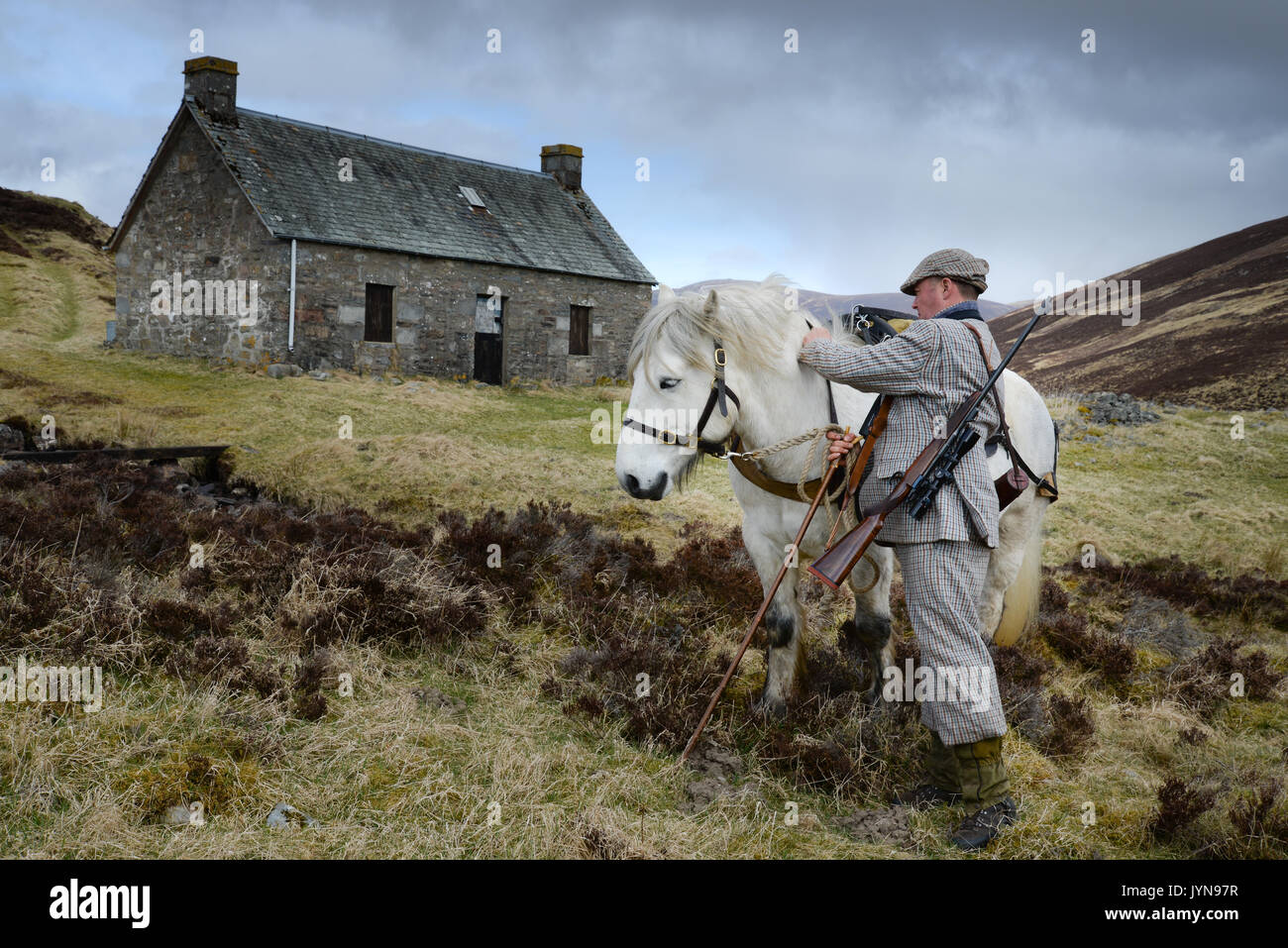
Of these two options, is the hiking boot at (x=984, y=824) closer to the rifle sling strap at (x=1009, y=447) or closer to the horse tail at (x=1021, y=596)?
the rifle sling strap at (x=1009, y=447)

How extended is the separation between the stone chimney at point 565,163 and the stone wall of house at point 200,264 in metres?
10.5

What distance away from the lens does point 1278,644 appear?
6.65 meters

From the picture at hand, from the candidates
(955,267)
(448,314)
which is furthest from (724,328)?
(448,314)

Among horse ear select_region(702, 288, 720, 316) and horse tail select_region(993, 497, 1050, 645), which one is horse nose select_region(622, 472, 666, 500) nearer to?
horse ear select_region(702, 288, 720, 316)

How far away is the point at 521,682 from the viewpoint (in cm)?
505

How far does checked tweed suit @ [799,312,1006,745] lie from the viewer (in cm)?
349

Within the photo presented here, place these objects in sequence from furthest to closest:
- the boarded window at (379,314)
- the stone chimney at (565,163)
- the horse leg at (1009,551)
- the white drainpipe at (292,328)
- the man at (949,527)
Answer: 1. the stone chimney at (565,163)
2. the boarded window at (379,314)
3. the white drainpipe at (292,328)
4. the horse leg at (1009,551)
5. the man at (949,527)

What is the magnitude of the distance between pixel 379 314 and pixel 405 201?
3.47 m

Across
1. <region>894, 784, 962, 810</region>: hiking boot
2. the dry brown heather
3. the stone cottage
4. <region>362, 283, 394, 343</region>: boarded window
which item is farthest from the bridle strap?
<region>362, 283, 394, 343</region>: boarded window

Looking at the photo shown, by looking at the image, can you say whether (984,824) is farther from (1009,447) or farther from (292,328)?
(292,328)

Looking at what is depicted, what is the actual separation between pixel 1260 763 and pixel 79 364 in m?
19.4

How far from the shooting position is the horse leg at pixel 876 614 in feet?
14.7

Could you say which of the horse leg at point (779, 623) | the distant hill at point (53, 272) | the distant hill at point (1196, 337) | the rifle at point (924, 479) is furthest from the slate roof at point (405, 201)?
the rifle at point (924, 479)
